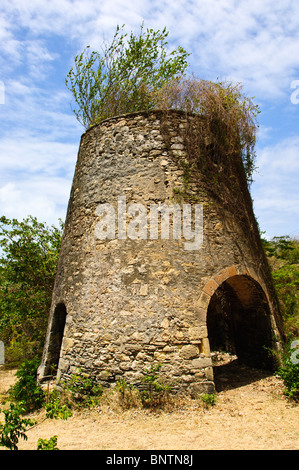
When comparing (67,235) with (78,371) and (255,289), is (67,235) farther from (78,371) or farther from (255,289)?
(255,289)

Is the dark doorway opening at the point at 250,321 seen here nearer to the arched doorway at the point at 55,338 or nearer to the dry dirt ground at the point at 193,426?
the dry dirt ground at the point at 193,426

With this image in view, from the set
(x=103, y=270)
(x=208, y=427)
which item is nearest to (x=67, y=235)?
Answer: (x=103, y=270)

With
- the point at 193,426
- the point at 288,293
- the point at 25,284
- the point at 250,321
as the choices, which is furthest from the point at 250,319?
the point at 25,284

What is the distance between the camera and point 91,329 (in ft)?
19.1

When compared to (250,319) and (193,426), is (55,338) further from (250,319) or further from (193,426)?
(250,319)

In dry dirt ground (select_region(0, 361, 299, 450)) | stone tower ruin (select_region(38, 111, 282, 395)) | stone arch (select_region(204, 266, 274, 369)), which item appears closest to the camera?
dry dirt ground (select_region(0, 361, 299, 450))

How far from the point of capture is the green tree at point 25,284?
389 inches

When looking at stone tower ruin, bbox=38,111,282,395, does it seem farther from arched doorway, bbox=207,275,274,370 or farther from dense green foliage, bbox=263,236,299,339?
dense green foliage, bbox=263,236,299,339

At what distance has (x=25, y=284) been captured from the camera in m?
10.2

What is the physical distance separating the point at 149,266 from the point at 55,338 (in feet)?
9.45

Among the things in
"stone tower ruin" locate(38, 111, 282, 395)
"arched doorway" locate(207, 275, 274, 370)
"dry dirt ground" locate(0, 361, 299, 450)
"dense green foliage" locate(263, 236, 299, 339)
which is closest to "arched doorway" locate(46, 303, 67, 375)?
"stone tower ruin" locate(38, 111, 282, 395)

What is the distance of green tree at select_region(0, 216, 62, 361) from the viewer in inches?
389

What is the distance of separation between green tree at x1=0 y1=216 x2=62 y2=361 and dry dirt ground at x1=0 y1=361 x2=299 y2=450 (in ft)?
15.3

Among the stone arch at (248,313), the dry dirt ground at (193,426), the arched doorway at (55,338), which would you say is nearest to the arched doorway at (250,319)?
the stone arch at (248,313)
